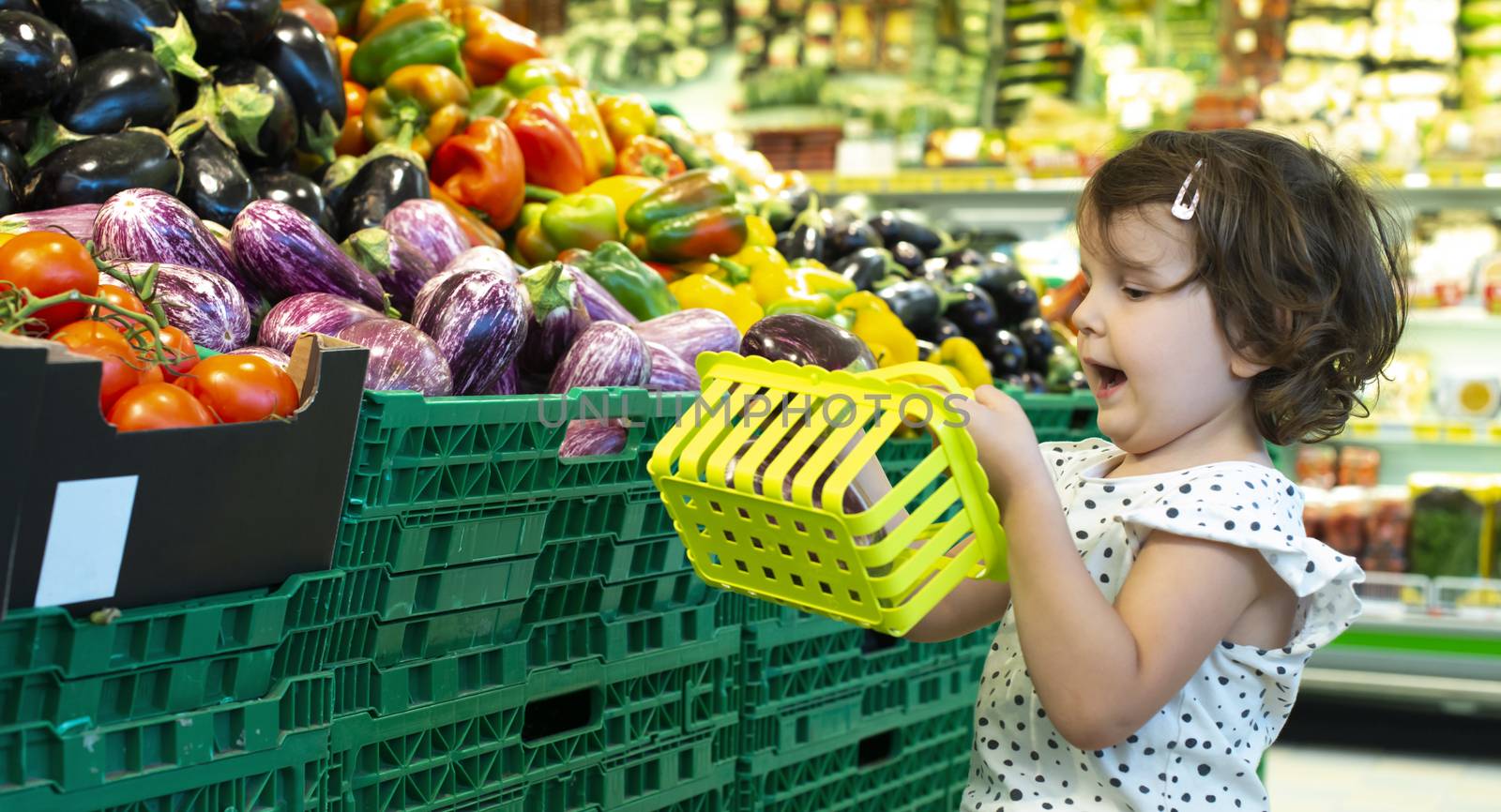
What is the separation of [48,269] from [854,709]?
4.02 ft

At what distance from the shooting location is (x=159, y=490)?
111 cm

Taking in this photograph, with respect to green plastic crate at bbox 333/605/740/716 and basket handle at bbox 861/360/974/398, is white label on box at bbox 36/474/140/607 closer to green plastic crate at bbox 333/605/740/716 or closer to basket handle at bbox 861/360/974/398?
green plastic crate at bbox 333/605/740/716

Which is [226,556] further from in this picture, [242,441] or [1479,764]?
[1479,764]

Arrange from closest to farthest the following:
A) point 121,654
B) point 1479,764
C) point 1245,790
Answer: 1. point 121,654
2. point 1245,790
3. point 1479,764

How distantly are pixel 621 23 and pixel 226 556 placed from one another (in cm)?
622

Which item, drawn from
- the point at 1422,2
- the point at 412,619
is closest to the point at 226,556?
the point at 412,619

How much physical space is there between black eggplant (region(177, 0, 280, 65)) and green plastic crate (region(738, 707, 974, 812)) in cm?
136

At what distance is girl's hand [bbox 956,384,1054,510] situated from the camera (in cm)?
120

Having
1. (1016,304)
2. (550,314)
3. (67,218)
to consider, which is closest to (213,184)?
Result: (67,218)

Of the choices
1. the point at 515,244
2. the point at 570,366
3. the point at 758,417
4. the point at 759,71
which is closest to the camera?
the point at 758,417

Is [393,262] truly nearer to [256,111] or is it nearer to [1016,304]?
[256,111]

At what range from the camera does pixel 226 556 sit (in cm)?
117

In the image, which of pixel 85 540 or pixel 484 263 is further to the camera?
pixel 484 263

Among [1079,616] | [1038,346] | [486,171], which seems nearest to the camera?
[1079,616]
